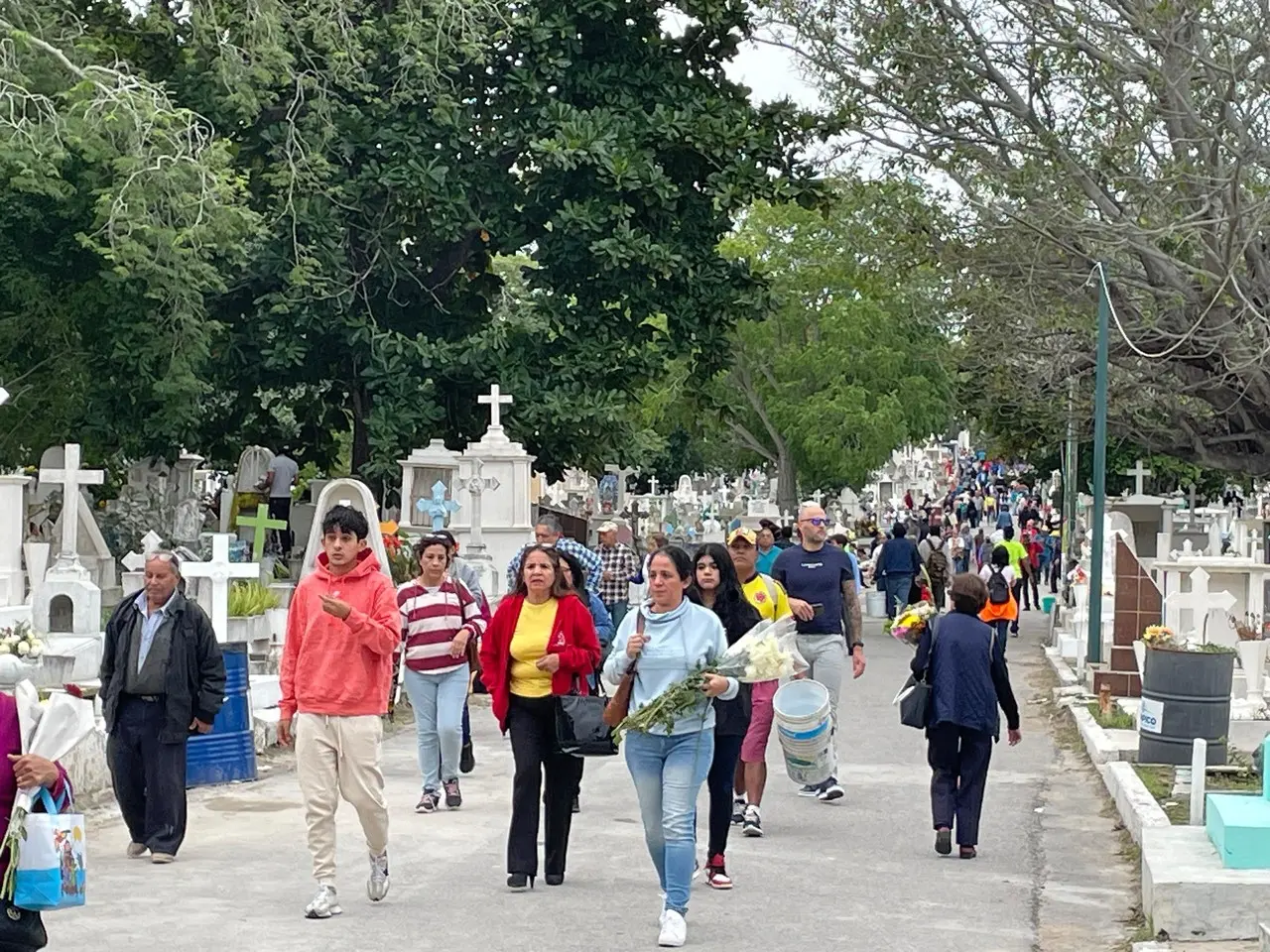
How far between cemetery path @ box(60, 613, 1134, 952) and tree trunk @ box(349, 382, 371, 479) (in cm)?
1892

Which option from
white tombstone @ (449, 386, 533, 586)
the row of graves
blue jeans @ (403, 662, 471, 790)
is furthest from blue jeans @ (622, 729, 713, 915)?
white tombstone @ (449, 386, 533, 586)

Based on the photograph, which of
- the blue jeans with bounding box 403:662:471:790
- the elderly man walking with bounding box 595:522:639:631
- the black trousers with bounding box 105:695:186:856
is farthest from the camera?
the elderly man walking with bounding box 595:522:639:631

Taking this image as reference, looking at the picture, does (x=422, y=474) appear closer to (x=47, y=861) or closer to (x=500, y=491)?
(x=500, y=491)

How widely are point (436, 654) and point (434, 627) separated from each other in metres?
0.16

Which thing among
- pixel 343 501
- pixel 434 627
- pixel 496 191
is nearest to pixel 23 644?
pixel 434 627

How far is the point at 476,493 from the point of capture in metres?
26.5

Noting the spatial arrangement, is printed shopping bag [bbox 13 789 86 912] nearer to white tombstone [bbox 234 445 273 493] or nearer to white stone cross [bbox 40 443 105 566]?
white stone cross [bbox 40 443 105 566]

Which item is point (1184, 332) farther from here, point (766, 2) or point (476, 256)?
point (476, 256)

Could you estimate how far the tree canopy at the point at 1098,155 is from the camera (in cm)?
2781

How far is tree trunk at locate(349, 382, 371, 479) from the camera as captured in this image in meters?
33.4

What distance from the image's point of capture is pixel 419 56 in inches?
1149

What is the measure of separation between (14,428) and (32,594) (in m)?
11.7

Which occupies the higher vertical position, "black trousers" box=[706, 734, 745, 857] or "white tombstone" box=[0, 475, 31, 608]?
"white tombstone" box=[0, 475, 31, 608]

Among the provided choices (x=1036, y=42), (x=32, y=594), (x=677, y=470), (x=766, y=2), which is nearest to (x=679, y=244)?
(x=766, y=2)
